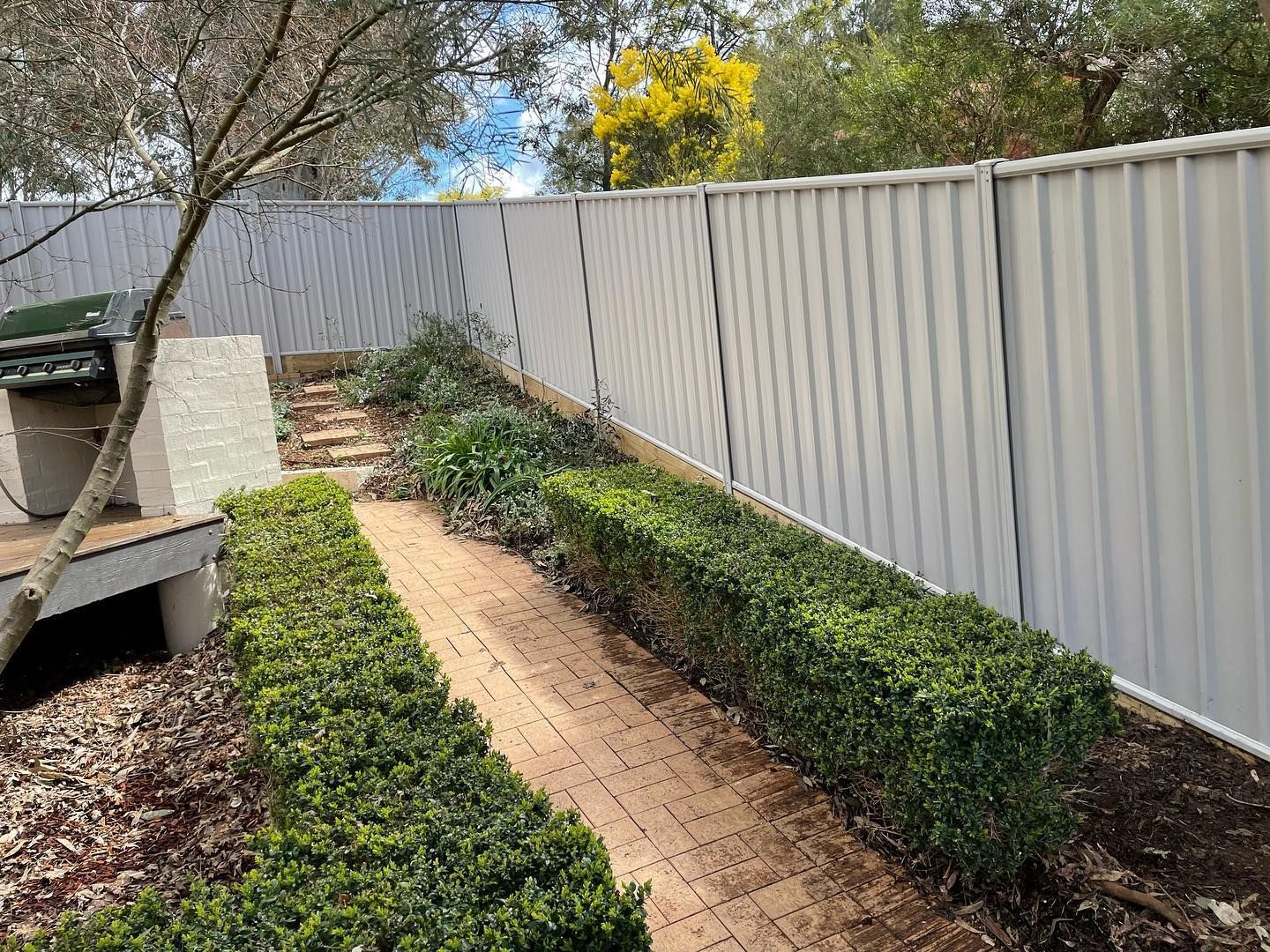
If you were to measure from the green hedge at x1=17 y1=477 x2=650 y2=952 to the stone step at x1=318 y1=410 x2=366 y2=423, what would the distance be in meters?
6.68

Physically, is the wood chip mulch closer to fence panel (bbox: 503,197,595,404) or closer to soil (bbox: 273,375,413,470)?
soil (bbox: 273,375,413,470)

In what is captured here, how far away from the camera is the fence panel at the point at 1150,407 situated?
113 inches

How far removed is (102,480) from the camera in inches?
135

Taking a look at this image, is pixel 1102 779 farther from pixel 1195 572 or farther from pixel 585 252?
pixel 585 252

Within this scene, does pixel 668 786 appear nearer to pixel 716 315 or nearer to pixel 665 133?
pixel 716 315

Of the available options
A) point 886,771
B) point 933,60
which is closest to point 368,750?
point 886,771

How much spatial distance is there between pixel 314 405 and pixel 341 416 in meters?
0.76

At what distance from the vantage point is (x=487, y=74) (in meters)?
3.51

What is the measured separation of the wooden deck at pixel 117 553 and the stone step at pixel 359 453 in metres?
2.62

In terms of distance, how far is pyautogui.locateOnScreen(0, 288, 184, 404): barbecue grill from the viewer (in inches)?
245

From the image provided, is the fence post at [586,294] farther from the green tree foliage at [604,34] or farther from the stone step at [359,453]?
the green tree foliage at [604,34]

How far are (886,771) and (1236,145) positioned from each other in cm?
210

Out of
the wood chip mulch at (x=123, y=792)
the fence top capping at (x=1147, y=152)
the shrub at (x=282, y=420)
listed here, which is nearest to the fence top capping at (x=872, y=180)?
the fence top capping at (x=1147, y=152)

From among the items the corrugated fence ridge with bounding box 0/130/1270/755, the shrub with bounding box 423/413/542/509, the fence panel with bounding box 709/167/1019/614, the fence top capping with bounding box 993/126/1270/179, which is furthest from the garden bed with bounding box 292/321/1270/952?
the shrub with bounding box 423/413/542/509
